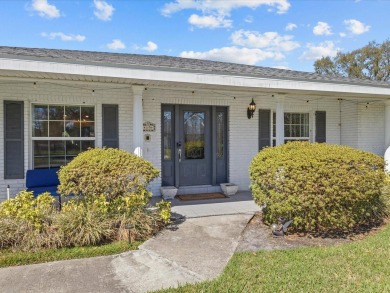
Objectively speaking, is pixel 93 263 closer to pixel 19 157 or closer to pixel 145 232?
pixel 145 232

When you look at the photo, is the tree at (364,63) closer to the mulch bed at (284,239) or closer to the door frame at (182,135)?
the door frame at (182,135)

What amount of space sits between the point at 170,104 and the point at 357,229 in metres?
5.18

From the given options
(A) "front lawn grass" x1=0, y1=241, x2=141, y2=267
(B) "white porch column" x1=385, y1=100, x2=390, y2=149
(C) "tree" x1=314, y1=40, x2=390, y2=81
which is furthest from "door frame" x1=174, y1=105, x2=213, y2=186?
(C) "tree" x1=314, y1=40, x2=390, y2=81

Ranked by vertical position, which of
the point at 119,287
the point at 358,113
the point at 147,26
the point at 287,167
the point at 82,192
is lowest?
the point at 119,287

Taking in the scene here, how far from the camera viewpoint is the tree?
29630 mm

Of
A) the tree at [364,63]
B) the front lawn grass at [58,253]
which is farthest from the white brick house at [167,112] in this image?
the tree at [364,63]

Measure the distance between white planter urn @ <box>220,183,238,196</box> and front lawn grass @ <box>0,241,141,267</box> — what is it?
147 inches

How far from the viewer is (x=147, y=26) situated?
577 inches

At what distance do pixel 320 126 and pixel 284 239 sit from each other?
585 cm

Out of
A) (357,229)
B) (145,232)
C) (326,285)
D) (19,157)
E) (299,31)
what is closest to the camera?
(326,285)

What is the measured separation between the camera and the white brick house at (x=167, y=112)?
5641mm

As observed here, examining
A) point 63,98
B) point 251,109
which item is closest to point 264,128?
point 251,109

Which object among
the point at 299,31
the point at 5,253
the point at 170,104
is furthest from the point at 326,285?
the point at 299,31

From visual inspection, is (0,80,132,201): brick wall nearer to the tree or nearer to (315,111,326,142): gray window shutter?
(315,111,326,142): gray window shutter
